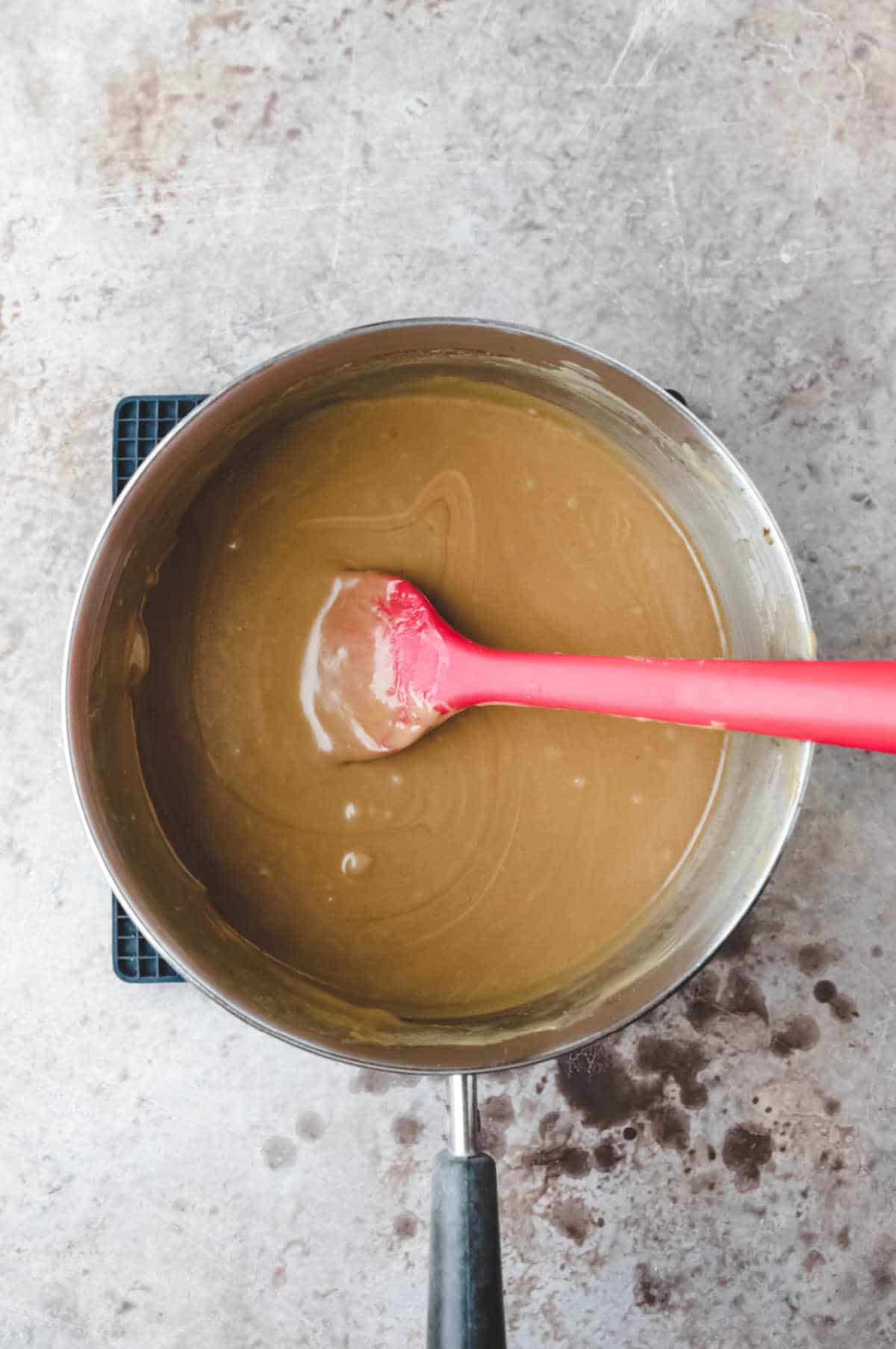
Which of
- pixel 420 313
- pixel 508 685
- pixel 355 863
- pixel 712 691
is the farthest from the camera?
pixel 420 313

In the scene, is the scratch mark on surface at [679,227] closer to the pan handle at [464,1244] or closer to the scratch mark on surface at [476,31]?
the scratch mark on surface at [476,31]

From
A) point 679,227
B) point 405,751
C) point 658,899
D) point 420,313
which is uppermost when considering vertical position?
point 679,227

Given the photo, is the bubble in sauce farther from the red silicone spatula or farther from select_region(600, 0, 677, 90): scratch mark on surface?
select_region(600, 0, 677, 90): scratch mark on surface

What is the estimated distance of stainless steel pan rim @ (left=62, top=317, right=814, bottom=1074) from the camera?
92cm

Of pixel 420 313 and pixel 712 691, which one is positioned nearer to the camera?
pixel 712 691

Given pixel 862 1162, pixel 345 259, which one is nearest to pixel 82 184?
pixel 345 259

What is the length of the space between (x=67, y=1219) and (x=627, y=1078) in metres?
0.76

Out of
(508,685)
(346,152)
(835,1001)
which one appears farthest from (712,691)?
(346,152)

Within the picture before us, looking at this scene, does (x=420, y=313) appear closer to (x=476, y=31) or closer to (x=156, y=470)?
(x=476, y=31)

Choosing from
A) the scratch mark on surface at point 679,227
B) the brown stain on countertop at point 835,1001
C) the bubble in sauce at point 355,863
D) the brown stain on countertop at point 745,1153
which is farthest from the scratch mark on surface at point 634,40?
the brown stain on countertop at point 745,1153

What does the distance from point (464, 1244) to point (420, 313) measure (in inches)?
42.2

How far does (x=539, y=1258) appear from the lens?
4.25 feet

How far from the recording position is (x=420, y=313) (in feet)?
4.23

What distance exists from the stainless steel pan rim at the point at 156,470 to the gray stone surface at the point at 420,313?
0.36m
